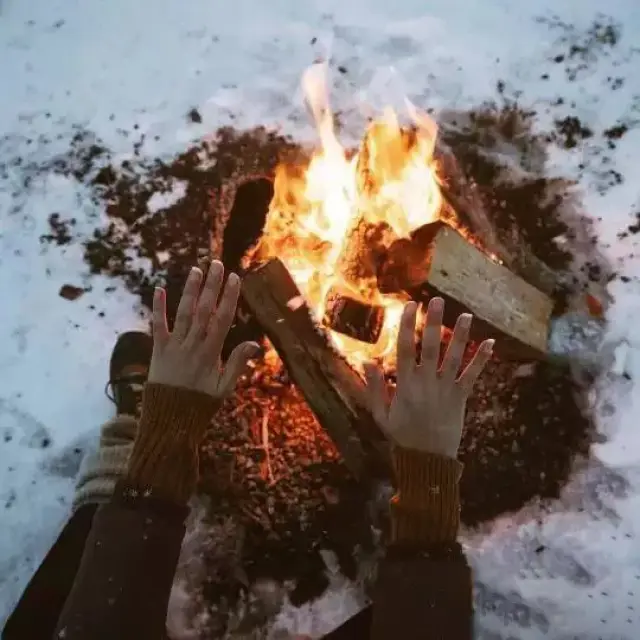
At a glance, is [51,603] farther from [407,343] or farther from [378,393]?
[407,343]

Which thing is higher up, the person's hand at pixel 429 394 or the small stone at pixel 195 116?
the small stone at pixel 195 116

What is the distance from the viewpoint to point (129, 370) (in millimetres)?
2006

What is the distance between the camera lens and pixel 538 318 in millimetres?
2023

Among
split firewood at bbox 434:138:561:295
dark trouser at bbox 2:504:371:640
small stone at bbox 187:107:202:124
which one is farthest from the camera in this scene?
small stone at bbox 187:107:202:124

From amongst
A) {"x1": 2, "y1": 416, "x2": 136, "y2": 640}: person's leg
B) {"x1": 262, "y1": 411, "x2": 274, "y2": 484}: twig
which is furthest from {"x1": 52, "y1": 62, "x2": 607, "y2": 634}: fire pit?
{"x1": 2, "y1": 416, "x2": 136, "y2": 640}: person's leg

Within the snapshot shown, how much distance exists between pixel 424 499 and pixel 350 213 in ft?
2.95

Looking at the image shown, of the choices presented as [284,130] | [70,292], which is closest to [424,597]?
[70,292]

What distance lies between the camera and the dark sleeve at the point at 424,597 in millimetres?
1438

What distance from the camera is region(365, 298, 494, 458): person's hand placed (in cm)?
153

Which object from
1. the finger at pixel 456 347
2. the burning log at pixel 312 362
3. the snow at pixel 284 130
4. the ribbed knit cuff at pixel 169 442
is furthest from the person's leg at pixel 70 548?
the finger at pixel 456 347

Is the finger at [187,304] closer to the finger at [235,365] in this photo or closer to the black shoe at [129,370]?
the finger at [235,365]

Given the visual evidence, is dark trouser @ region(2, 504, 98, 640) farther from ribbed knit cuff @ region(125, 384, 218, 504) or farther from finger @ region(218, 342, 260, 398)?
finger @ region(218, 342, 260, 398)

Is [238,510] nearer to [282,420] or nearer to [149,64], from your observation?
[282,420]

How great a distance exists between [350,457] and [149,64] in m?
1.52
